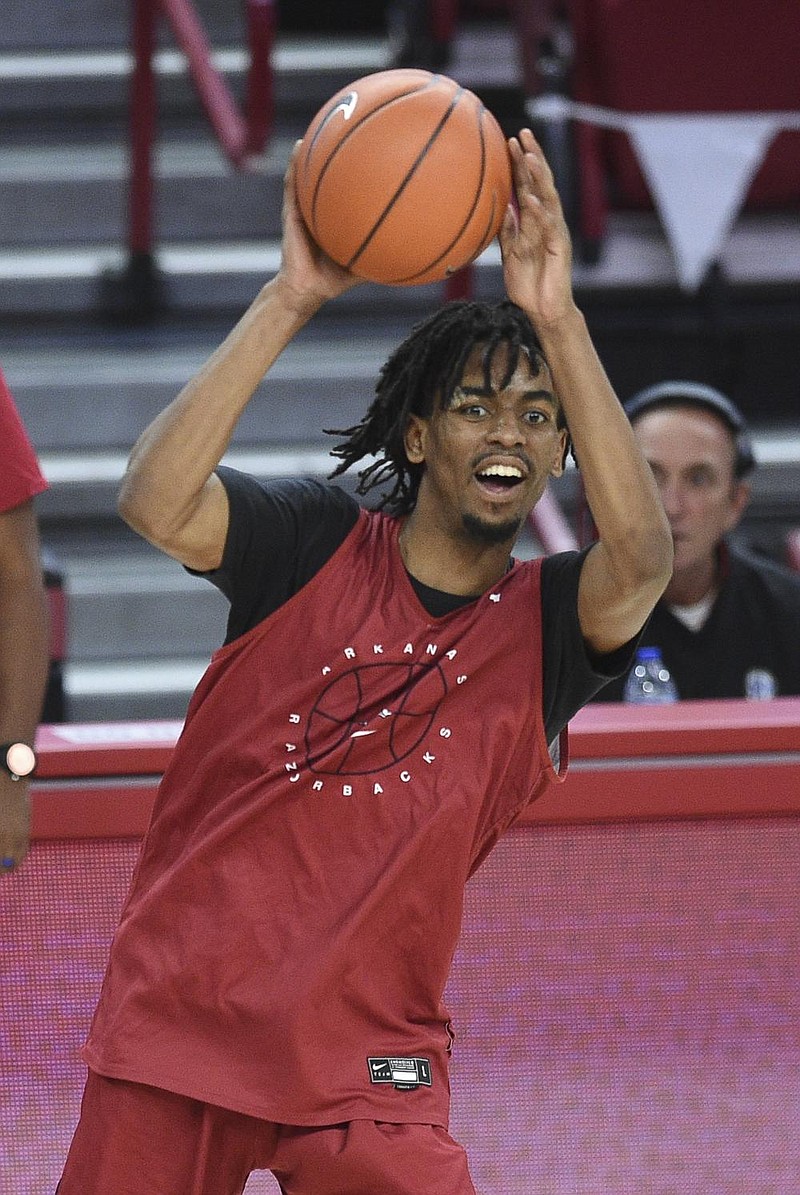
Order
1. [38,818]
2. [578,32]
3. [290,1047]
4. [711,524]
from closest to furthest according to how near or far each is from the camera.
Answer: [290,1047]
[38,818]
[711,524]
[578,32]

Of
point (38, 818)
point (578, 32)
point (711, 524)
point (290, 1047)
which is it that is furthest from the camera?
point (578, 32)

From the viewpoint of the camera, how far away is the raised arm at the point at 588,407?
2562mm

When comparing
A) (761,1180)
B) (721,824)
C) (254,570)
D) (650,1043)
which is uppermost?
(254,570)

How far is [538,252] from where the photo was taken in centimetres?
261

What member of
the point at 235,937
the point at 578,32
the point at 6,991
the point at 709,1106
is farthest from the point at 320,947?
the point at 578,32

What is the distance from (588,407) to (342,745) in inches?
22.6

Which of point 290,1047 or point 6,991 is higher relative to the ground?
point 290,1047

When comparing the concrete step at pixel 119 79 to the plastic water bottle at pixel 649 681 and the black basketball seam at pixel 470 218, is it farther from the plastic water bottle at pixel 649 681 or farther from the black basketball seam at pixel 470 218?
the black basketball seam at pixel 470 218

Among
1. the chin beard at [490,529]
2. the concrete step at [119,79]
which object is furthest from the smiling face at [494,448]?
the concrete step at [119,79]

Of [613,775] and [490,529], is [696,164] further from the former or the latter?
[490,529]

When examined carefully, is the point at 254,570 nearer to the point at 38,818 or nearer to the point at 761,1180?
the point at 38,818

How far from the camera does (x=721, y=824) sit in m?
3.12

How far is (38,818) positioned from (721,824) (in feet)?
3.68

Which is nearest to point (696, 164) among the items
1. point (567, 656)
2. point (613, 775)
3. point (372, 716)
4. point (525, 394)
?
point (613, 775)
